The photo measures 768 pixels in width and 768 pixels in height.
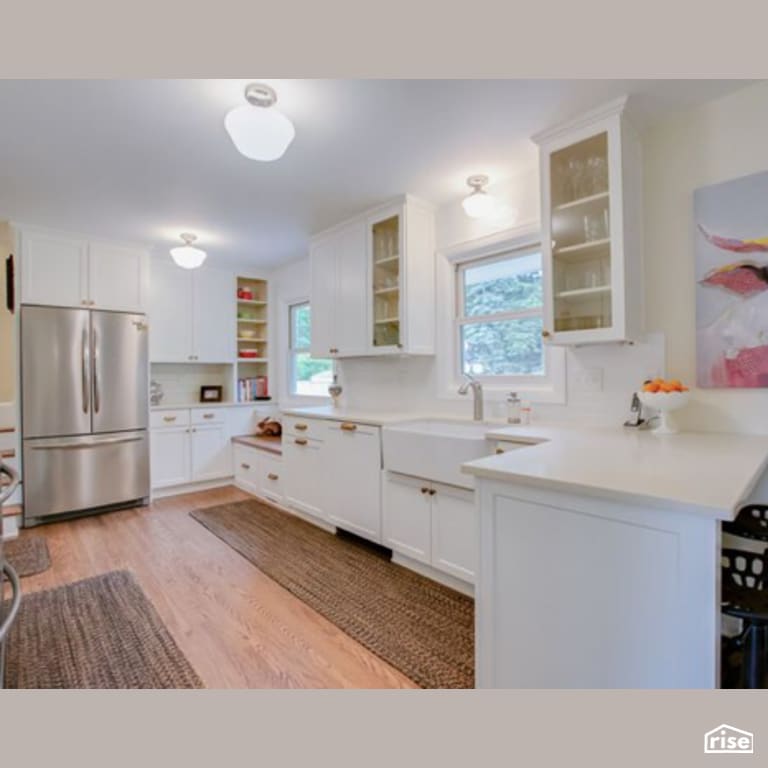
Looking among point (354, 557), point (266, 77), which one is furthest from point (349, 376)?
point (266, 77)

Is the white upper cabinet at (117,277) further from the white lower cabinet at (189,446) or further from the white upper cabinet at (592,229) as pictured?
the white upper cabinet at (592,229)

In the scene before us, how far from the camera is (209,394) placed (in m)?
4.71

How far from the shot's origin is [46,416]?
332 cm

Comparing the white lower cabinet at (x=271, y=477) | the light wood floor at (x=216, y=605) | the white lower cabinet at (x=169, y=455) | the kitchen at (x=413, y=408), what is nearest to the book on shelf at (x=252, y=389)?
the kitchen at (x=413, y=408)

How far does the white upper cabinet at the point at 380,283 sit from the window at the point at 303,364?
905 millimetres

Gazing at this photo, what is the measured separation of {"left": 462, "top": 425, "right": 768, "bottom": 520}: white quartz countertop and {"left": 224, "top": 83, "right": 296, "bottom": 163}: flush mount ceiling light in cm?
155

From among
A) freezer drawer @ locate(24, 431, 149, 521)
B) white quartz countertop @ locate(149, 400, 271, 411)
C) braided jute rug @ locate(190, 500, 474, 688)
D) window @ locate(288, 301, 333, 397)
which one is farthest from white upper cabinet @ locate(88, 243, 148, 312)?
braided jute rug @ locate(190, 500, 474, 688)

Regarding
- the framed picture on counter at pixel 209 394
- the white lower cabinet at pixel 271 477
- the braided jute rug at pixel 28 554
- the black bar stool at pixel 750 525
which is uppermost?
the framed picture on counter at pixel 209 394

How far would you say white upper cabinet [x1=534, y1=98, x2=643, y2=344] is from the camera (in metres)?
1.88

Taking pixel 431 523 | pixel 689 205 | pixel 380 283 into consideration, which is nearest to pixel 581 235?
pixel 689 205

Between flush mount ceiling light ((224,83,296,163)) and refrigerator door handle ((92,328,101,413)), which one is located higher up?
flush mount ceiling light ((224,83,296,163))

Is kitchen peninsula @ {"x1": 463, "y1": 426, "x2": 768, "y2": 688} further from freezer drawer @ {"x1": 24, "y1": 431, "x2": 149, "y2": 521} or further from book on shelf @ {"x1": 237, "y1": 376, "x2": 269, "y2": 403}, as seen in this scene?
book on shelf @ {"x1": 237, "y1": 376, "x2": 269, "y2": 403}

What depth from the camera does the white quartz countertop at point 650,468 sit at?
0.92 metres

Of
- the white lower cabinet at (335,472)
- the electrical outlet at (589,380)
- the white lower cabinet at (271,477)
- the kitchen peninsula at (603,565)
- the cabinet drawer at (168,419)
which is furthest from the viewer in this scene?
the cabinet drawer at (168,419)
